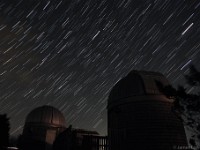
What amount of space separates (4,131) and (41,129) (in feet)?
53.5

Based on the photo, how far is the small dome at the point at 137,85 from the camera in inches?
926

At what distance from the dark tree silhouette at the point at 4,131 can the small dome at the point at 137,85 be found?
35.4 ft

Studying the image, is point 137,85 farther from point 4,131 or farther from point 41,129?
point 41,129

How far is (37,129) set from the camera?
3678cm

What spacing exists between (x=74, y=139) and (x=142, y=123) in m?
9.88

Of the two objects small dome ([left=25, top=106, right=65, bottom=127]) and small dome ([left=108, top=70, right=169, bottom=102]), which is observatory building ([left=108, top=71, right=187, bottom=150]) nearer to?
small dome ([left=108, top=70, right=169, bottom=102])

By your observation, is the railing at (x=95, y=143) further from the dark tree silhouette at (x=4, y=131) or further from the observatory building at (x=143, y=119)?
the dark tree silhouette at (x=4, y=131)

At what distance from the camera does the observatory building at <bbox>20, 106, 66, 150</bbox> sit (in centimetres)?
3644

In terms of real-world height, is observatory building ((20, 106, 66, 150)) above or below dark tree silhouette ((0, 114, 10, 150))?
above

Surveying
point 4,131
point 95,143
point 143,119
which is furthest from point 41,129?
point 143,119

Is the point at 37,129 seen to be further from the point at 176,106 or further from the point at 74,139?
the point at 176,106

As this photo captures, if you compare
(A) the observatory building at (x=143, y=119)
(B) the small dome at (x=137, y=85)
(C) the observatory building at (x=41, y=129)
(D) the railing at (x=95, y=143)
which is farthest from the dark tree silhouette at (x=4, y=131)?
(C) the observatory building at (x=41, y=129)

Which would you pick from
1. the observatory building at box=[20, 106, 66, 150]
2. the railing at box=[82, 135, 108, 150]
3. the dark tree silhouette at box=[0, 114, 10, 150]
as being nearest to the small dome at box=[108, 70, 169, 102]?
the railing at box=[82, 135, 108, 150]

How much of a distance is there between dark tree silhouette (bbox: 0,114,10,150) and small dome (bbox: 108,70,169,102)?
10.8 m
